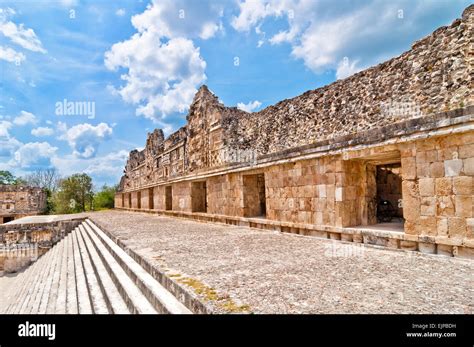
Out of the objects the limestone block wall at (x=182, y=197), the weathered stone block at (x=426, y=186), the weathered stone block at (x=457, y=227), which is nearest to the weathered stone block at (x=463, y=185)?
the weathered stone block at (x=426, y=186)

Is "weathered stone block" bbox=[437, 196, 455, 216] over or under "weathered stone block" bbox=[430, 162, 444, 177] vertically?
under

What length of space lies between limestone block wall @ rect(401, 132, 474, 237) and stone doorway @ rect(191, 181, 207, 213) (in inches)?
338

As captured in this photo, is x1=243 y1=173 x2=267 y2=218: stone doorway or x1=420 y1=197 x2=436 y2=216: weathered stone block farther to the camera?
x1=243 y1=173 x2=267 y2=218: stone doorway

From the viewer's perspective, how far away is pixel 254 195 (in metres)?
8.20

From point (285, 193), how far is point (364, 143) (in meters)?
2.29

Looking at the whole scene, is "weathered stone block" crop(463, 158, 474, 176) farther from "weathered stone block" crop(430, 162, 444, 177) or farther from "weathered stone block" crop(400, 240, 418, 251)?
"weathered stone block" crop(400, 240, 418, 251)

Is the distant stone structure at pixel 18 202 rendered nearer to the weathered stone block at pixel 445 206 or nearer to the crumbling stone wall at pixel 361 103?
the crumbling stone wall at pixel 361 103

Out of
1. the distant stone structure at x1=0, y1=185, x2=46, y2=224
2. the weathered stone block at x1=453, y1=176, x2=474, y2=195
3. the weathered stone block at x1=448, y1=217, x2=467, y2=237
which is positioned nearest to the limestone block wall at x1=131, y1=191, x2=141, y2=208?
the distant stone structure at x1=0, y1=185, x2=46, y2=224

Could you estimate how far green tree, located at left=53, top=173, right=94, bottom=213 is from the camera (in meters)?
35.4

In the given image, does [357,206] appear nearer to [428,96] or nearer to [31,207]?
[428,96]

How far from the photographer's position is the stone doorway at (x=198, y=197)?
37.4ft

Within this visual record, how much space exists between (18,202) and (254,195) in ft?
123
